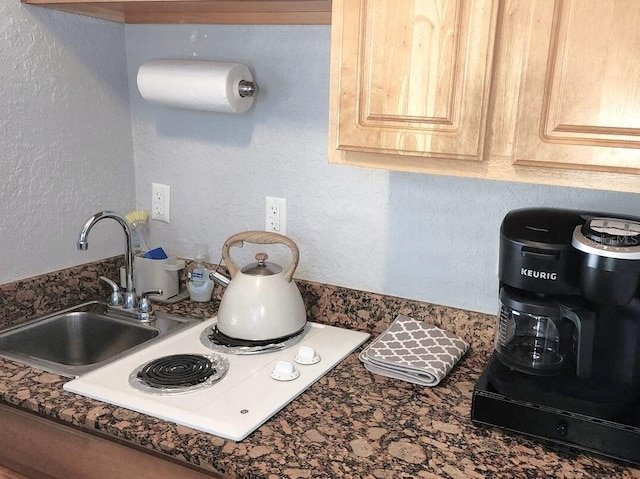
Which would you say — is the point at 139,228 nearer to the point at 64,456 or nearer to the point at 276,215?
the point at 276,215

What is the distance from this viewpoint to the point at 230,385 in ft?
4.31

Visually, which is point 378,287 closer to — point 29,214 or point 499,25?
point 499,25

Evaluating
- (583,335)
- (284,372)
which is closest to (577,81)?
(583,335)

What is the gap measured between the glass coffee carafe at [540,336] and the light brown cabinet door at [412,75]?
0.30m

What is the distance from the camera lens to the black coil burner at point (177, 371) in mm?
1312

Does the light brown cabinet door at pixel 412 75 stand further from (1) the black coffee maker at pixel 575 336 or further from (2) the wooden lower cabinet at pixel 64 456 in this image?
(2) the wooden lower cabinet at pixel 64 456

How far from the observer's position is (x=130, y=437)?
1.15 meters

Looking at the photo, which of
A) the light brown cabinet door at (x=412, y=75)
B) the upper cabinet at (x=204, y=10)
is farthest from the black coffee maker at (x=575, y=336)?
the upper cabinet at (x=204, y=10)

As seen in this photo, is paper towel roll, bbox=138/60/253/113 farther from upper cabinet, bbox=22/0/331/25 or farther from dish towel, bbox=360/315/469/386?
dish towel, bbox=360/315/469/386

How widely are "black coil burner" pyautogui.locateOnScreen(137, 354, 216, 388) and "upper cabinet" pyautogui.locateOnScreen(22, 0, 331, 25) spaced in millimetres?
820

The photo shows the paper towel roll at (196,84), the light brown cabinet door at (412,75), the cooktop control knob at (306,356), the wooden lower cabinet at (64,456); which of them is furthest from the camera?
the paper towel roll at (196,84)

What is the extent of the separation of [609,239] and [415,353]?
530mm

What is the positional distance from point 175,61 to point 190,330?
730 millimetres

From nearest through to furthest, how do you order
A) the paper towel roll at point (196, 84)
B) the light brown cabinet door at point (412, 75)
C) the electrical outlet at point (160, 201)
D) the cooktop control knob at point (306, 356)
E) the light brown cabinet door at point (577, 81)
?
the light brown cabinet door at point (577, 81) < the light brown cabinet door at point (412, 75) < the cooktop control knob at point (306, 356) < the paper towel roll at point (196, 84) < the electrical outlet at point (160, 201)
